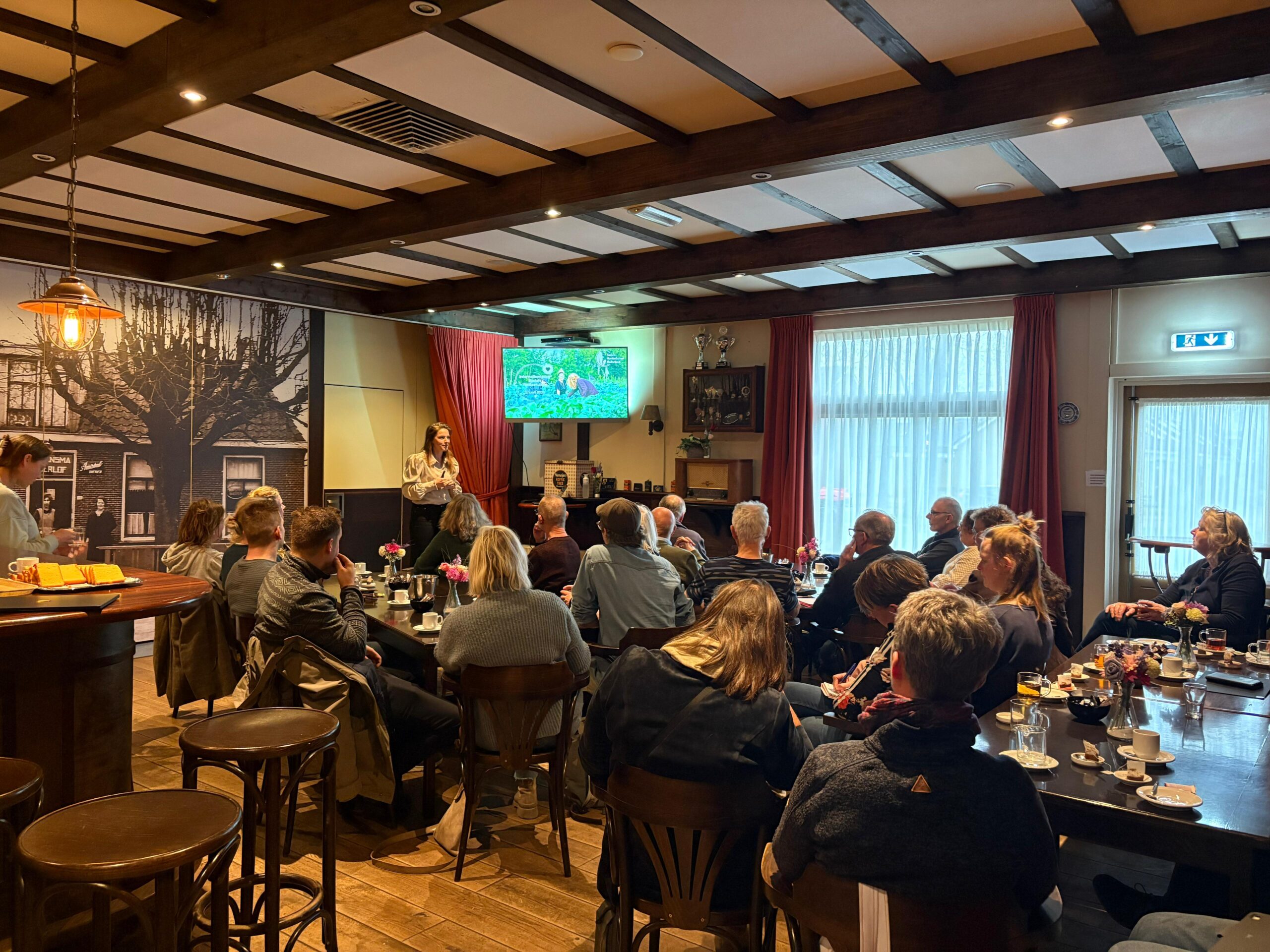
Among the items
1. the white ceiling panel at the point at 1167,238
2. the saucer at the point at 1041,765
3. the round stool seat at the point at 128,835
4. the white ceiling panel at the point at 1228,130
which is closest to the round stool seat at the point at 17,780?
the round stool seat at the point at 128,835

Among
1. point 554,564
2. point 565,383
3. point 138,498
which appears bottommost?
point 554,564

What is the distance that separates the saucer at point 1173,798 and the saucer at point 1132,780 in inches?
1.7

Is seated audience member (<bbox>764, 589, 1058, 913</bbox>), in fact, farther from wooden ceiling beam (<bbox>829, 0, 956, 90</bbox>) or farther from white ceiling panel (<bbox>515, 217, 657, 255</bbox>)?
white ceiling panel (<bbox>515, 217, 657, 255</bbox>)

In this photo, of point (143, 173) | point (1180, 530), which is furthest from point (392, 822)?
Answer: point (1180, 530)

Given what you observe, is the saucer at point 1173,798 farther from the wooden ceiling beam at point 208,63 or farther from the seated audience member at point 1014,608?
the wooden ceiling beam at point 208,63

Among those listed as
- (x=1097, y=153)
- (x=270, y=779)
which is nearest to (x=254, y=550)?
(x=270, y=779)

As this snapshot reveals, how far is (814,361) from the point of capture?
308 inches

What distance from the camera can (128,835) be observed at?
1.71 m

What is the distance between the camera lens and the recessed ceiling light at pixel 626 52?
2.98m

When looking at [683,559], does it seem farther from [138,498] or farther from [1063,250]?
[138,498]

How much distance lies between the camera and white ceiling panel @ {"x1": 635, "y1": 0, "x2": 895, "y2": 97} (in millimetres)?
2740

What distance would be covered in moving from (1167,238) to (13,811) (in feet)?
21.4

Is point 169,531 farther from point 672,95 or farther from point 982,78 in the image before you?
point 982,78

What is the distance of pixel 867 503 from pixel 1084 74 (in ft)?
16.0
